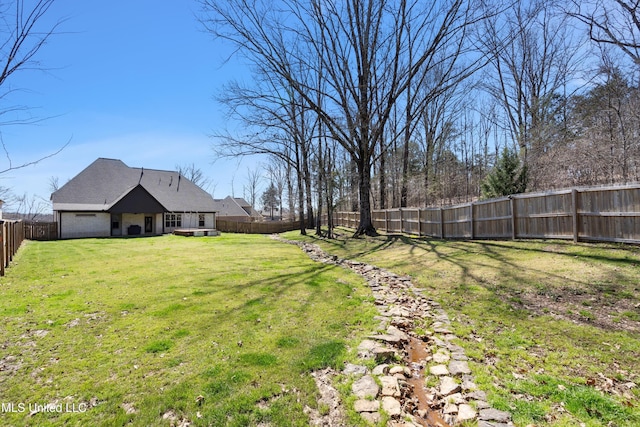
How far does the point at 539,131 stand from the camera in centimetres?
1873

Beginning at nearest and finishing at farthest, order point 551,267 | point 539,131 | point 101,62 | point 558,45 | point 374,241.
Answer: point 101,62
point 551,267
point 374,241
point 539,131
point 558,45

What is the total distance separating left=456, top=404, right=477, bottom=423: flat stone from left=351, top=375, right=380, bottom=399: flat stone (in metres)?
0.78

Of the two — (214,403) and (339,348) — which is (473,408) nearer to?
(339,348)

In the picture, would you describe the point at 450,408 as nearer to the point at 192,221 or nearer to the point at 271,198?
the point at 192,221

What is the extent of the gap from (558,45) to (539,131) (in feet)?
22.8

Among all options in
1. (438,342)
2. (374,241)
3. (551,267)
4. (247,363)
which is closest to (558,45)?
(374,241)

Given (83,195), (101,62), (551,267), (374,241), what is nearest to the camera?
(101,62)

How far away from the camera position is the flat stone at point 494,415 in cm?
256

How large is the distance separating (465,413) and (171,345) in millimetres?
3642

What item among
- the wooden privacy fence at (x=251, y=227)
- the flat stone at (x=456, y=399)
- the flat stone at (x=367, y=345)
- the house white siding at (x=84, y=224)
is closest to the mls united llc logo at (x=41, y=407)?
the flat stone at (x=367, y=345)

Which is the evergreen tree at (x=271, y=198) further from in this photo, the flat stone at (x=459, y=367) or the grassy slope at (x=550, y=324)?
the flat stone at (x=459, y=367)

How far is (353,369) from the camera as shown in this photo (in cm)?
349

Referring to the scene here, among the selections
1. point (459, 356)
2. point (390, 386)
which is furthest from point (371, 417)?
point (459, 356)

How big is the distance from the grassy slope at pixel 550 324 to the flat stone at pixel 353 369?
1.24 m
